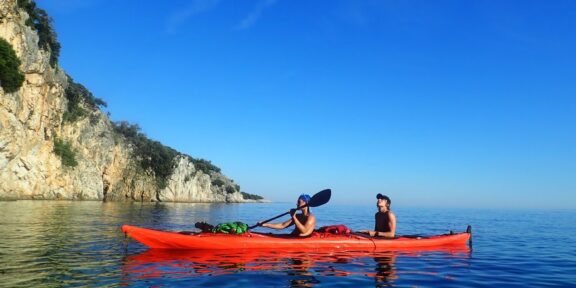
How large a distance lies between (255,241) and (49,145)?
44778mm

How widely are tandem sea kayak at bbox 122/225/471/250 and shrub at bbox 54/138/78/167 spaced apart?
4606 cm

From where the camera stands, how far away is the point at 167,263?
10.0 m

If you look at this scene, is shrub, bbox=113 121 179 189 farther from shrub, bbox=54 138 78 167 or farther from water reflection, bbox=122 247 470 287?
water reflection, bbox=122 247 470 287

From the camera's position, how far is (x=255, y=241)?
39.8 ft

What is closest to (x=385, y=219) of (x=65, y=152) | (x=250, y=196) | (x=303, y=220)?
(x=303, y=220)

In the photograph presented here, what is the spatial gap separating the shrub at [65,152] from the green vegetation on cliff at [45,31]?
918 centimetres

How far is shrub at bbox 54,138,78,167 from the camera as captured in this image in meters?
52.4

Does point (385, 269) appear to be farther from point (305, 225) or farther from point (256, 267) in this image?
point (305, 225)

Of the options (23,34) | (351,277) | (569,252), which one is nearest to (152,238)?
(351,277)

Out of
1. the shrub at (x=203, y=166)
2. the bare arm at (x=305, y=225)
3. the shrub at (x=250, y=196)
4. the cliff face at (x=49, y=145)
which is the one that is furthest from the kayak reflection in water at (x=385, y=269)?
the shrub at (x=250, y=196)

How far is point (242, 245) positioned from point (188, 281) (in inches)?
151

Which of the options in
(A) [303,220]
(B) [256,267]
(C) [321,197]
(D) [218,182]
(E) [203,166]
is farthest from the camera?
(D) [218,182]

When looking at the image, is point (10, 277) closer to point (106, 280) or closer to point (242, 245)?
point (106, 280)

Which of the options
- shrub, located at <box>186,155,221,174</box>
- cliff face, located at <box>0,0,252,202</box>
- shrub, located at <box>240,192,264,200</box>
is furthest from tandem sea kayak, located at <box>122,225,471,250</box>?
shrub, located at <box>240,192,264,200</box>
